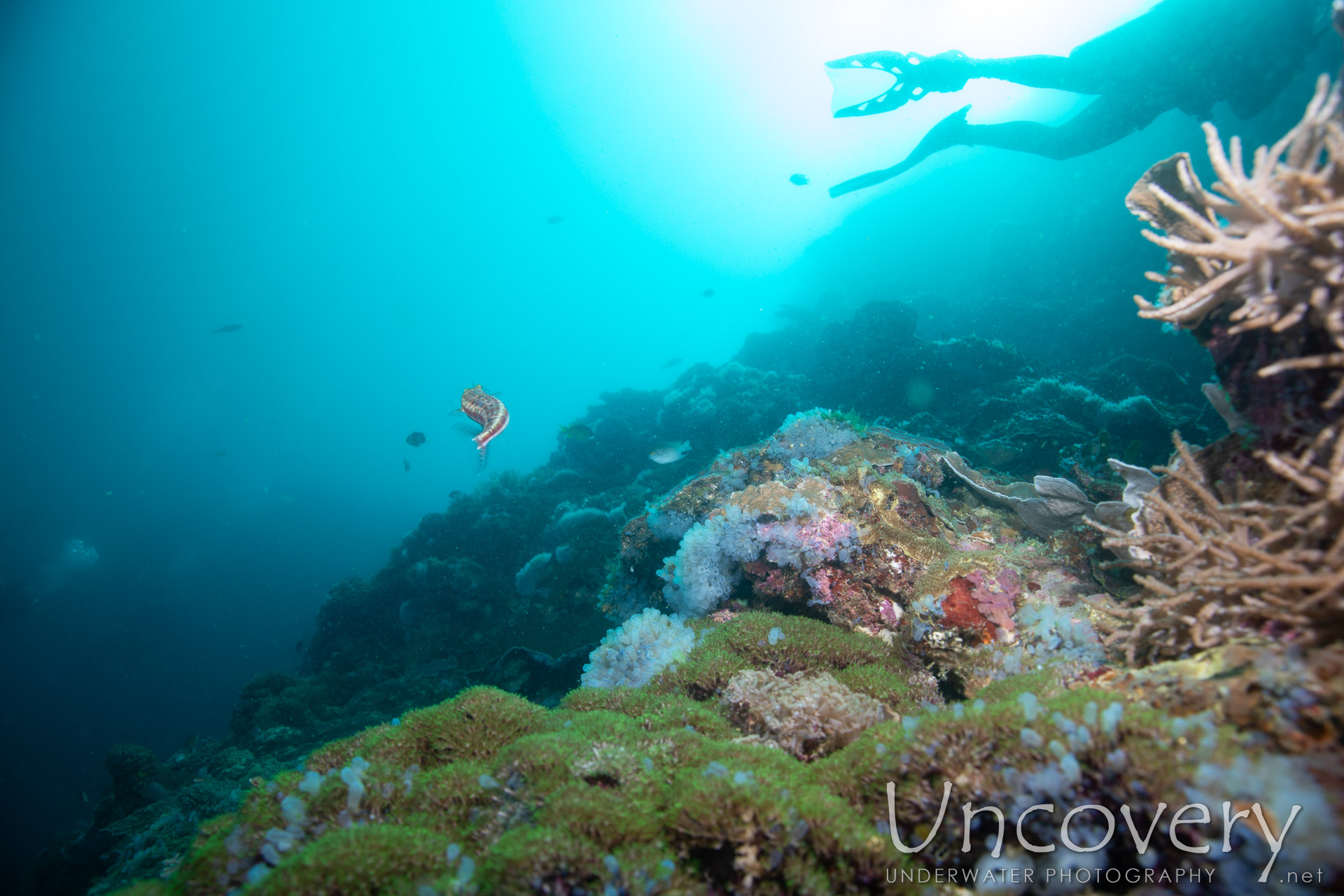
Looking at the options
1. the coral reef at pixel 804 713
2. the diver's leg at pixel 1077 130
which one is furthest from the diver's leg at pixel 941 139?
the coral reef at pixel 804 713

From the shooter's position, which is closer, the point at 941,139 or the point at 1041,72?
the point at 1041,72

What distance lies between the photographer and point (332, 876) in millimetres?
1836

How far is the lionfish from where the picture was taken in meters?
7.12

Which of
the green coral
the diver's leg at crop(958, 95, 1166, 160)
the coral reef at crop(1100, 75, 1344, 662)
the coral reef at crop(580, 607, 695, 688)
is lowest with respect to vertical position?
the coral reef at crop(580, 607, 695, 688)

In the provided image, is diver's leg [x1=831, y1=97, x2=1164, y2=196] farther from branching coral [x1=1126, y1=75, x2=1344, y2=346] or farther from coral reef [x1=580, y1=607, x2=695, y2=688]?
coral reef [x1=580, y1=607, x2=695, y2=688]

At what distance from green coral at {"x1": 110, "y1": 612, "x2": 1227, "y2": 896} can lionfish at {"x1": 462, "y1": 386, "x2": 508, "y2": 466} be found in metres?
4.56

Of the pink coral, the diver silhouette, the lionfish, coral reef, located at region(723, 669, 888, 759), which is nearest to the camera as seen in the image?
coral reef, located at region(723, 669, 888, 759)

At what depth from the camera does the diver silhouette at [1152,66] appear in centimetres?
1387

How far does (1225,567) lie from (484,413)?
759cm

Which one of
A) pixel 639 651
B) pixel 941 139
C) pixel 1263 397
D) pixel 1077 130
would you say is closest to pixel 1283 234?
pixel 1263 397

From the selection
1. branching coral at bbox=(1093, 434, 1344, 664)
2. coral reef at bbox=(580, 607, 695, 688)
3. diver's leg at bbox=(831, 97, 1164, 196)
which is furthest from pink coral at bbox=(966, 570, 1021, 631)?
diver's leg at bbox=(831, 97, 1164, 196)

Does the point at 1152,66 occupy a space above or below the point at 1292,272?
above

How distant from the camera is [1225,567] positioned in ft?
7.06

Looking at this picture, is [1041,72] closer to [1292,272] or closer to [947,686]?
[1292,272]
